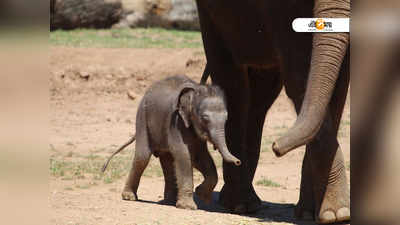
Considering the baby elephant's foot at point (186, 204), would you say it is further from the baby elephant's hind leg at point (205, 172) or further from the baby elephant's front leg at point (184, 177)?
the baby elephant's hind leg at point (205, 172)

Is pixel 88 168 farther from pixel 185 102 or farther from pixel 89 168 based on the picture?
pixel 185 102

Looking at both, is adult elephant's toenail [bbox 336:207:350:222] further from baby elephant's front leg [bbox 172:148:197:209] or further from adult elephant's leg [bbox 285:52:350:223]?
baby elephant's front leg [bbox 172:148:197:209]

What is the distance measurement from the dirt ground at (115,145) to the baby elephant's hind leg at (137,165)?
11 cm

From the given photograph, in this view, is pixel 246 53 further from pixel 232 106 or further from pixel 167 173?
pixel 167 173

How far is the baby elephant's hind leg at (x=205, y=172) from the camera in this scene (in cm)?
680

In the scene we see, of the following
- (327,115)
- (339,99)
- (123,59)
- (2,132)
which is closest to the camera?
(2,132)

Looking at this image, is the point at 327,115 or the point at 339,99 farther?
the point at 339,99

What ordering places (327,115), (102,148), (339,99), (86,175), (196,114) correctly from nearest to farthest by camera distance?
(327,115) → (339,99) → (196,114) → (86,175) → (102,148)

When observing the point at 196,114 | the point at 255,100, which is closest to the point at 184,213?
the point at 196,114

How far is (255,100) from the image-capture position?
780 cm

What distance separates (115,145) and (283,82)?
5.00 metres

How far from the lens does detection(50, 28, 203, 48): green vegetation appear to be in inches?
679

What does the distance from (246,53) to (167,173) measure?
1.37 meters

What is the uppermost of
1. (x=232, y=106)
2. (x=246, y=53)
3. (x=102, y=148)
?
(x=246, y=53)
